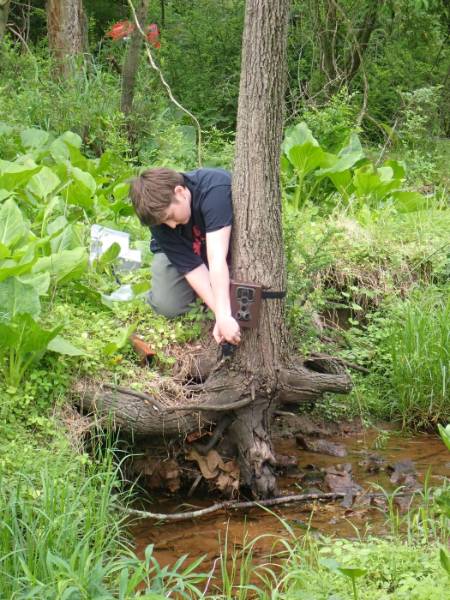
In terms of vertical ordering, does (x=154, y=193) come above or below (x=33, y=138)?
above

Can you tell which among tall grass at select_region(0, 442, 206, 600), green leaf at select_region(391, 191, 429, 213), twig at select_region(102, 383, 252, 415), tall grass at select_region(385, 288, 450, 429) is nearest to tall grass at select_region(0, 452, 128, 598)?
tall grass at select_region(0, 442, 206, 600)

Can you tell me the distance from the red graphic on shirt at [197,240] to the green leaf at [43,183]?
145cm

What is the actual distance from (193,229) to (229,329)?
59 cm

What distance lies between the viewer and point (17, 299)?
12.9 feet

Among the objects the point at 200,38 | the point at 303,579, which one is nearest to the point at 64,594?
the point at 303,579

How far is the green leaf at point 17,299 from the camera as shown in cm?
394

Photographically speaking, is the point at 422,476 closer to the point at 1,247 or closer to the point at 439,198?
the point at 1,247

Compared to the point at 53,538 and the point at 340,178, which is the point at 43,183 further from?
the point at 53,538

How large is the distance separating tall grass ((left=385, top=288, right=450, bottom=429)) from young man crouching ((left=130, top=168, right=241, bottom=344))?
136cm

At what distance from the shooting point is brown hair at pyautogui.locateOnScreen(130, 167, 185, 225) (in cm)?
418

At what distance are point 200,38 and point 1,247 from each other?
6854 mm

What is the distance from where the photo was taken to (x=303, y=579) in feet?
10.1

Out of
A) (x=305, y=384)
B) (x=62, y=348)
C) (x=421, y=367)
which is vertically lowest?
(x=421, y=367)

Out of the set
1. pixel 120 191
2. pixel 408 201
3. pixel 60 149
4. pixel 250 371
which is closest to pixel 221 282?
pixel 250 371
